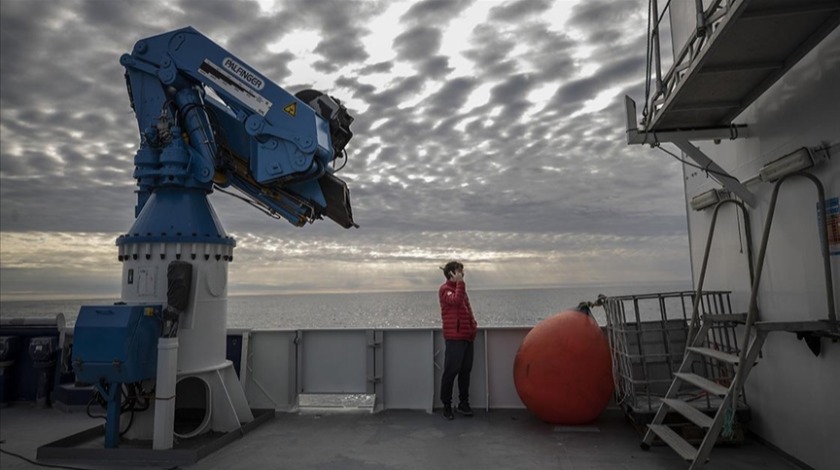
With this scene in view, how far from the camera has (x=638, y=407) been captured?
19.8ft

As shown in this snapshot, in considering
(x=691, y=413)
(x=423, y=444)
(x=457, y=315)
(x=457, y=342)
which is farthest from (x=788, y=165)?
(x=423, y=444)

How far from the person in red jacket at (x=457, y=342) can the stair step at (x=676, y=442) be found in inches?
101

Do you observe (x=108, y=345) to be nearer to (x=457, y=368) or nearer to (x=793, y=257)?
(x=457, y=368)

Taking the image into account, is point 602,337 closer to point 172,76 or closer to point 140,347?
point 140,347

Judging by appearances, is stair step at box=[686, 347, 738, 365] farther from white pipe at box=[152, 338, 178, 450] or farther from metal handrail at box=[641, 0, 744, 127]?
white pipe at box=[152, 338, 178, 450]

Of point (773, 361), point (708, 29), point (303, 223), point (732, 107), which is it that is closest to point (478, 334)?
point (303, 223)

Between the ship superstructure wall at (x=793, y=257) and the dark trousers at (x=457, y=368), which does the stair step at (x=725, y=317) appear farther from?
the dark trousers at (x=457, y=368)

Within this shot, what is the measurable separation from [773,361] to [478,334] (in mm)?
3730

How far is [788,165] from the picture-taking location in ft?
15.5

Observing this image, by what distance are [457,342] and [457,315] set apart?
1.22ft

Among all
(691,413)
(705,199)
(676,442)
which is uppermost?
(705,199)

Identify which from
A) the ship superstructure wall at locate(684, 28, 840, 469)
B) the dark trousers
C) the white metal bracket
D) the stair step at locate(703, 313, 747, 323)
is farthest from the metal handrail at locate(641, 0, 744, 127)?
the dark trousers

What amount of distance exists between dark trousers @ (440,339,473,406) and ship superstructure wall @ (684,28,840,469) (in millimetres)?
3319

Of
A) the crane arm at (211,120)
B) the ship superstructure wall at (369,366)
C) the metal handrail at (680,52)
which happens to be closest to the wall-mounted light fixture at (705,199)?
the metal handrail at (680,52)
